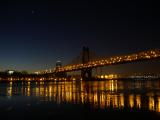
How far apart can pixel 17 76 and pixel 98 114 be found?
98602 mm

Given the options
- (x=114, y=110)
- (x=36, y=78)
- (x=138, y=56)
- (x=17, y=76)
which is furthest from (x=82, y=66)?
(x=114, y=110)

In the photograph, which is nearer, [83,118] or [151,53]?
[83,118]

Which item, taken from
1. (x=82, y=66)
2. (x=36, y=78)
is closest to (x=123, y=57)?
(x=82, y=66)

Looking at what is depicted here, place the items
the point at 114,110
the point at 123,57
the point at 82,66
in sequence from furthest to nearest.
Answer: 1. the point at 82,66
2. the point at 123,57
3. the point at 114,110

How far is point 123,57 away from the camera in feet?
252

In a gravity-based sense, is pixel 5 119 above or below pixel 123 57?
below

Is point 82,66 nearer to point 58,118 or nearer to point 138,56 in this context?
point 138,56

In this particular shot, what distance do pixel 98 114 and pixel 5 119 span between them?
4897 mm

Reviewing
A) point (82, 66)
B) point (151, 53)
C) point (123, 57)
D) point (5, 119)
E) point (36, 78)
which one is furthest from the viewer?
point (36, 78)

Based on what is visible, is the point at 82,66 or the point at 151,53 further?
the point at 82,66

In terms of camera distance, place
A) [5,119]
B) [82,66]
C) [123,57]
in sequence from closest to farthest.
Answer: [5,119] < [123,57] < [82,66]

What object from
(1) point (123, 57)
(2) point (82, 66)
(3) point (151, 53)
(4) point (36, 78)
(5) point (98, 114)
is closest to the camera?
(5) point (98, 114)

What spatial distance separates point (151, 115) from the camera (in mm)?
15625

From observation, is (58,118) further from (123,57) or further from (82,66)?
(82,66)
